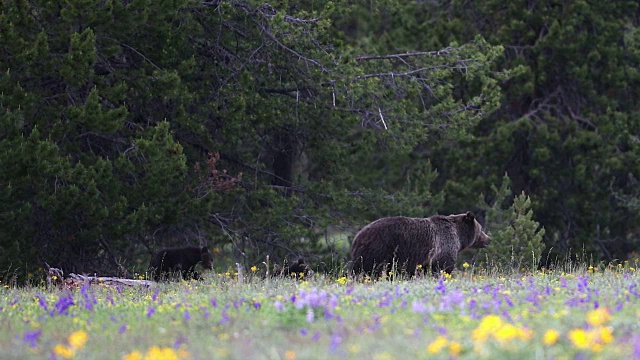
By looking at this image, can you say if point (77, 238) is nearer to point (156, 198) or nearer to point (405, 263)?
point (156, 198)

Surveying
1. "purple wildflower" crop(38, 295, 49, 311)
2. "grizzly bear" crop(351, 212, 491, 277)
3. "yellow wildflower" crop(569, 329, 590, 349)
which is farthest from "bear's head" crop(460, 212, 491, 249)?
"yellow wildflower" crop(569, 329, 590, 349)

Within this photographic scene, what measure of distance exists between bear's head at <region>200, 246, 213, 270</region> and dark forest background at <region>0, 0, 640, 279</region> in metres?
1.10

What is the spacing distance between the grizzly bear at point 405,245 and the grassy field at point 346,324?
4086mm

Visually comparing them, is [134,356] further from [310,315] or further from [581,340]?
[581,340]

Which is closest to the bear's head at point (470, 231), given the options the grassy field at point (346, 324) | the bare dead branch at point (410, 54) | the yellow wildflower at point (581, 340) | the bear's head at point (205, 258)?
the bear's head at point (205, 258)

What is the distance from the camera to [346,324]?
769 cm

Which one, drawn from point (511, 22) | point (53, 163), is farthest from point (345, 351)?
point (511, 22)

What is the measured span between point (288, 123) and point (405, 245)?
22.8ft

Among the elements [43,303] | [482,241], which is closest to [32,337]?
[43,303]

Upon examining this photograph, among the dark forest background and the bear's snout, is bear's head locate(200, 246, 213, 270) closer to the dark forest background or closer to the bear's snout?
the dark forest background

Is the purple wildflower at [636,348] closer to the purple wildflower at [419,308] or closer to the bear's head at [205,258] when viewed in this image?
the purple wildflower at [419,308]

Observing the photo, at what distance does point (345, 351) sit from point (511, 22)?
23549mm

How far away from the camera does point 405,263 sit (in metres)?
15.3

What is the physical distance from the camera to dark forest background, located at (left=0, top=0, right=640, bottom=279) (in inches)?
706
